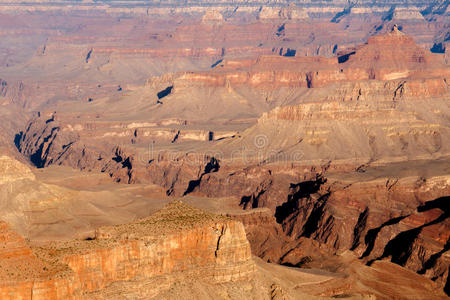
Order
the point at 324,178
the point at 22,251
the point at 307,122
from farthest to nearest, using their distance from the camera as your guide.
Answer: the point at 307,122
the point at 324,178
the point at 22,251

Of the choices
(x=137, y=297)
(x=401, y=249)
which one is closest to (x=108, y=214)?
(x=401, y=249)

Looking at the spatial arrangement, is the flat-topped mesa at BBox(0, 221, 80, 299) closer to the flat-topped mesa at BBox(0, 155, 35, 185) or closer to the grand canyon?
the grand canyon

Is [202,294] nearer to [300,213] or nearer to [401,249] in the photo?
[401,249]

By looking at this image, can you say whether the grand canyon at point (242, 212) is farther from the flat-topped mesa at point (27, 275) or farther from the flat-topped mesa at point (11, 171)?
the flat-topped mesa at point (11, 171)

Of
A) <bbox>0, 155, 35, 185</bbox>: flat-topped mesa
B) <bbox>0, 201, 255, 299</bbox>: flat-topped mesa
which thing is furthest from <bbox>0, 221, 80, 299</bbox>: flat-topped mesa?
<bbox>0, 155, 35, 185</bbox>: flat-topped mesa

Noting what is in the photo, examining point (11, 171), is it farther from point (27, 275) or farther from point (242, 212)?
point (27, 275)

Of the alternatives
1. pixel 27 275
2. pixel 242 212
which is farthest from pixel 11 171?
pixel 27 275

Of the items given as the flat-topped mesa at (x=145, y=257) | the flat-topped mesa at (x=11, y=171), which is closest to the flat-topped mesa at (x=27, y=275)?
the flat-topped mesa at (x=145, y=257)

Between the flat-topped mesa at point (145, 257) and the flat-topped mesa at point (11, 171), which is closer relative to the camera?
the flat-topped mesa at point (145, 257)
